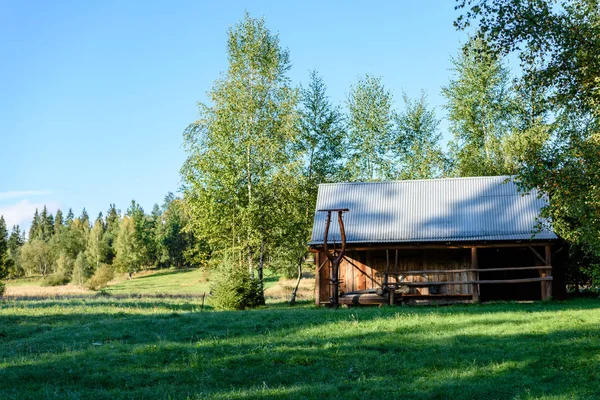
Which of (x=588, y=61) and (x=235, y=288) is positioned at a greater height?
(x=588, y=61)

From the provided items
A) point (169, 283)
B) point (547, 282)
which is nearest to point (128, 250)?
point (169, 283)

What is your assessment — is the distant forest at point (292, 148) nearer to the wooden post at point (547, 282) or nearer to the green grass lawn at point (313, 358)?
the wooden post at point (547, 282)

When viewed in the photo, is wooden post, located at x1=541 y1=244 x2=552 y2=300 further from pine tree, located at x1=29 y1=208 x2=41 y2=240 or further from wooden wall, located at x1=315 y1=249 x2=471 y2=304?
pine tree, located at x1=29 y1=208 x2=41 y2=240

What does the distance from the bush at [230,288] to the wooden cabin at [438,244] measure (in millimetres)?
2882

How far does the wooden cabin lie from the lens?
23188 mm

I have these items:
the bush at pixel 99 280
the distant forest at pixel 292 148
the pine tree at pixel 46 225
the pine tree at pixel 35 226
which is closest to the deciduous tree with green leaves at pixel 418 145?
the distant forest at pixel 292 148

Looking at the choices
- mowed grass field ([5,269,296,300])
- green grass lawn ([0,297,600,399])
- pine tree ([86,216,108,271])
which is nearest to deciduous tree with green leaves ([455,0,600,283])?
green grass lawn ([0,297,600,399])

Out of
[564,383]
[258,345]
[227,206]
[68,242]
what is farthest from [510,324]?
[68,242]

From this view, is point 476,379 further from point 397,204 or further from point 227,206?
point 227,206

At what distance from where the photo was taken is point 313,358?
38.4 ft

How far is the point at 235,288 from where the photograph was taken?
23172 millimetres

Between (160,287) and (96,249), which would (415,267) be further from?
(96,249)

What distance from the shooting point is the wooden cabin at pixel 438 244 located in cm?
2319

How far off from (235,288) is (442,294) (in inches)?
311
